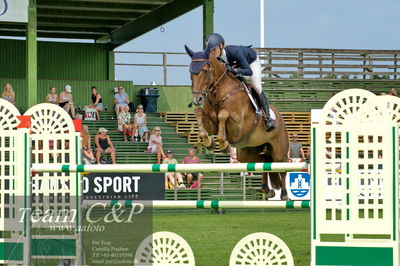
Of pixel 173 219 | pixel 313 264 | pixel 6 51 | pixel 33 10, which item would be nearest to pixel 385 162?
pixel 313 264

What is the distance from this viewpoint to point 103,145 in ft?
62.6

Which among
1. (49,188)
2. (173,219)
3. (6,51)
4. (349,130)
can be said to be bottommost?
(173,219)

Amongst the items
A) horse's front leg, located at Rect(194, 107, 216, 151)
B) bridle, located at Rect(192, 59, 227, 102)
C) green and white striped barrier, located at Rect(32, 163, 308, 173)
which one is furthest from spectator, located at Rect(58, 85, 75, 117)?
green and white striped barrier, located at Rect(32, 163, 308, 173)

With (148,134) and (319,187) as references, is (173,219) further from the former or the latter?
(319,187)

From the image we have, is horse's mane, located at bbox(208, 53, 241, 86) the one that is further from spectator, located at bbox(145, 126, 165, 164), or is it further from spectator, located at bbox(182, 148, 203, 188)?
spectator, located at bbox(145, 126, 165, 164)

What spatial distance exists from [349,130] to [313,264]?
103 centimetres

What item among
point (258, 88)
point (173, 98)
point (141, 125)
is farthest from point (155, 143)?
point (258, 88)

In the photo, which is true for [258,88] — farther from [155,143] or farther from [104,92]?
[104,92]

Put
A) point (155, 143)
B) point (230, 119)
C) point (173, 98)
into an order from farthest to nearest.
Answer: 1. point (173, 98)
2. point (155, 143)
3. point (230, 119)

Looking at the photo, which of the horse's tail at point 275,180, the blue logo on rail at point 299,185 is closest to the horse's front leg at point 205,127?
the horse's tail at point 275,180

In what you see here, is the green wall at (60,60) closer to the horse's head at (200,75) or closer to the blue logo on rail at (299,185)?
the blue logo on rail at (299,185)

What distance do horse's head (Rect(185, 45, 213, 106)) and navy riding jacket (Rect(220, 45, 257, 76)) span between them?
690 mm

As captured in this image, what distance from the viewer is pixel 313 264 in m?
6.24

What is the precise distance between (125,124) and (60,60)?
25.2ft
